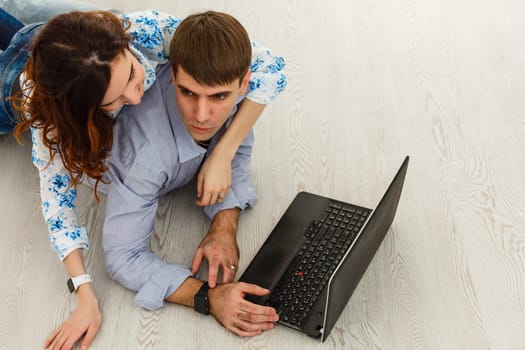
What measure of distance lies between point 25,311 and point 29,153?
507mm

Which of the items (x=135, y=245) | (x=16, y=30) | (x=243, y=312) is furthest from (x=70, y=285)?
(x=16, y=30)

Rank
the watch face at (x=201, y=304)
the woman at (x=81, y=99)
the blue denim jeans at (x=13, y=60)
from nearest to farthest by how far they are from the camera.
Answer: the woman at (x=81, y=99)
the watch face at (x=201, y=304)
the blue denim jeans at (x=13, y=60)

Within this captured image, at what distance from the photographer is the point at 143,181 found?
1.43 metres

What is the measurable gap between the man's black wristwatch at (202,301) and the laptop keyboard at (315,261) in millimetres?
127

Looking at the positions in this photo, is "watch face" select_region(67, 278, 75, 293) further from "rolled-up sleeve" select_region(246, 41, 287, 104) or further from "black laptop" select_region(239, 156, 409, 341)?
"rolled-up sleeve" select_region(246, 41, 287, 104)

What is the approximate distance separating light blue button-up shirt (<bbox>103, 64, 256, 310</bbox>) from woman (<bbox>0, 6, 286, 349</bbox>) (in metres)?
0.04

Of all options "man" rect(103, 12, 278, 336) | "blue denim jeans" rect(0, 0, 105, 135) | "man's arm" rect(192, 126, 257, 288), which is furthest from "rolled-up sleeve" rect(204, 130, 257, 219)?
"blue denim jeans" rect(0, 0, 105, 135)

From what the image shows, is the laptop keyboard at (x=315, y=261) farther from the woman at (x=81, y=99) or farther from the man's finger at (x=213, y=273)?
the woman at (x=81, y=99)

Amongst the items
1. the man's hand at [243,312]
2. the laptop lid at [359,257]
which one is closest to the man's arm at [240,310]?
the man's hand at [243,312]

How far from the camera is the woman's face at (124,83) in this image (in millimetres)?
1236

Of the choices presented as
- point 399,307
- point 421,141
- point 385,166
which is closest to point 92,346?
point 399,307

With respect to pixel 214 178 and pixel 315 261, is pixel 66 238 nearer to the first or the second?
pixel 214 178

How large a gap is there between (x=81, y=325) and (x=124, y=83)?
0.50 metres

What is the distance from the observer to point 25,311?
147 cm
